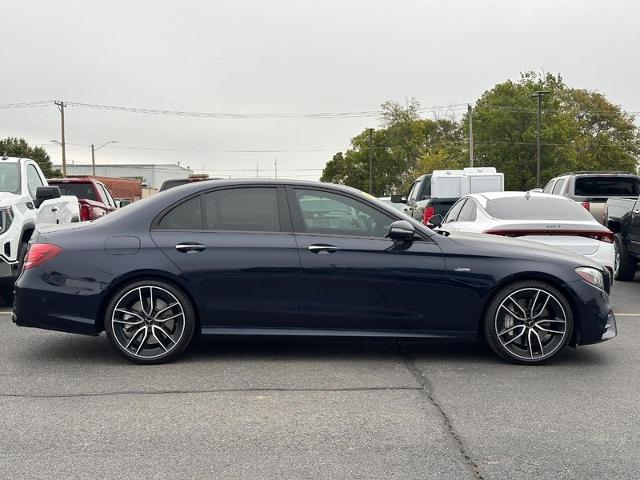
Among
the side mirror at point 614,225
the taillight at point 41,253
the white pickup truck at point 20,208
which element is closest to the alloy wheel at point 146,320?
the taillight at point 41,253

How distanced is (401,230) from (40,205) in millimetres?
6188

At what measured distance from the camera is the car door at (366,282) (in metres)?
5.96

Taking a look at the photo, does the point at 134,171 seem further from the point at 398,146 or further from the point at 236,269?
the point at 236,269

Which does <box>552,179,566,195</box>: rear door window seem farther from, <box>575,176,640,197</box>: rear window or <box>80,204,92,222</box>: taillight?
<box>80,204,92,222</box>: taillight

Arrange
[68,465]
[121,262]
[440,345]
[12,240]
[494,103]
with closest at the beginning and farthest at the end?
[68,465] → [121,262] → [440,345] → [12,240] → [494,103]

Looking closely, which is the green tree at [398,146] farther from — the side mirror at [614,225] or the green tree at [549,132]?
the side mirror at [614,225]

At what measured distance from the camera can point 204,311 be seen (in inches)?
235

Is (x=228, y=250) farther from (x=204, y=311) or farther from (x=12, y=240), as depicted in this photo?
(x=12, y=240)

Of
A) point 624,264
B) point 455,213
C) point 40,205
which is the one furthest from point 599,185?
point 40,205

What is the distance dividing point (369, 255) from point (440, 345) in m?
1.40

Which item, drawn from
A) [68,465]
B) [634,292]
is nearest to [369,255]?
[68,465]

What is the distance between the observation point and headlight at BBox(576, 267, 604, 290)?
6113 mm

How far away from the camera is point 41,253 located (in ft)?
19.7

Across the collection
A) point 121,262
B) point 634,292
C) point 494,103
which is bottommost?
point 634,292
